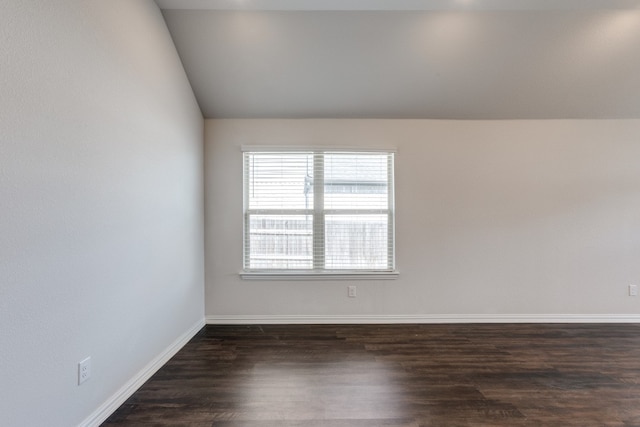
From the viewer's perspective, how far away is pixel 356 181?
3.28m

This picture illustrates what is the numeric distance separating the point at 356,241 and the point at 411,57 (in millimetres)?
1917

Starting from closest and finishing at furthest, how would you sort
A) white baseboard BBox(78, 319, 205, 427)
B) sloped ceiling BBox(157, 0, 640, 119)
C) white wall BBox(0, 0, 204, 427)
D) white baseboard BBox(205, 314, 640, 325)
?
white wall BBox(0, 0, 204, 427) → white baseboard BBox(78, 319, 205, 427) → sloped ceiling BBox(157, 0, 640, 119) → white baseboard BBox(205, 314, 640, 325)

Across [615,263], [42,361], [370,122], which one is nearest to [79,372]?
[42,361]

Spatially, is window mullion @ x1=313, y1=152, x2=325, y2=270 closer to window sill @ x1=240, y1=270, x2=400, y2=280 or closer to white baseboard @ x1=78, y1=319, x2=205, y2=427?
window sill @ x1=240, y1=270, x2=400, y2=280

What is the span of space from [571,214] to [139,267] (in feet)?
14.2

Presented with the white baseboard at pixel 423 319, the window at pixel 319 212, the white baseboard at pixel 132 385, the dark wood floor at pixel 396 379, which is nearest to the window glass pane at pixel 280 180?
the window at pixel 319 212

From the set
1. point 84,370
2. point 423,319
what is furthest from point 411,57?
point 84,370

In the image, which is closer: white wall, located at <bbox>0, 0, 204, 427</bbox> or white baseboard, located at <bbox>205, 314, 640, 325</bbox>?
white wall, located at <bbox>0, 0, 204, 427</bbox>

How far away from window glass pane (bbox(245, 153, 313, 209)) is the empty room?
0.08 ft

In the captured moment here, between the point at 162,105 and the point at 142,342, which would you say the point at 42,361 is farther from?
the point at 162,105

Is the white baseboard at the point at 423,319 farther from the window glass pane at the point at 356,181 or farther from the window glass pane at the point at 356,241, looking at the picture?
the window glass pane at the point at 356,181

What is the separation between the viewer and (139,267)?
2.06 metres

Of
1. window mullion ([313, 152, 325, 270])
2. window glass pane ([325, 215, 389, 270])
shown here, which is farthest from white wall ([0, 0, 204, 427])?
window glass pane ([325, 215, 389, 270])

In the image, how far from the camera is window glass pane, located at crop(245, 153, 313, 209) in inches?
128
